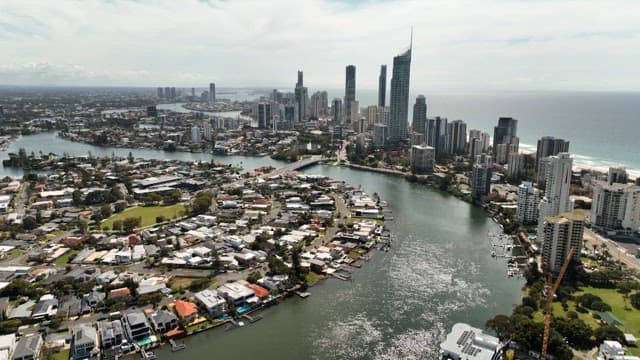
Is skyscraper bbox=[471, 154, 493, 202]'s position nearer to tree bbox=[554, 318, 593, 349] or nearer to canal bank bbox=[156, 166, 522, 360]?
canal bank bbox=[156, 166, 522, 360]

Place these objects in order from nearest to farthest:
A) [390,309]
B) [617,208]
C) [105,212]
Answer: [390,309] → [617,208] → [105,212]

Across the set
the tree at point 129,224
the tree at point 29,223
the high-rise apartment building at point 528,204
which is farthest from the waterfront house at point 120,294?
the high-rise apartment building at point 528,204

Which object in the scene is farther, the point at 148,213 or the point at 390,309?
the point at 148,213

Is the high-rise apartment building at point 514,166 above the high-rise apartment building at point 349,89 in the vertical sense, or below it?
below

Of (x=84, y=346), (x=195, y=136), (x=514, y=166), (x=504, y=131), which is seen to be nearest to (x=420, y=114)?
(x=504, y=131)

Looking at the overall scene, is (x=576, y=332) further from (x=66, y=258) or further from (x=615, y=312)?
(x=66, y=258)

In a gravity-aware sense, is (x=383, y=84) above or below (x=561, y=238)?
above

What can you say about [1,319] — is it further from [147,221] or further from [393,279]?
[393,279]

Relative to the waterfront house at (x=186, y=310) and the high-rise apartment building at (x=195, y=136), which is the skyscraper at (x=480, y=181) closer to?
the waterfront house at (x=186, y=310)
